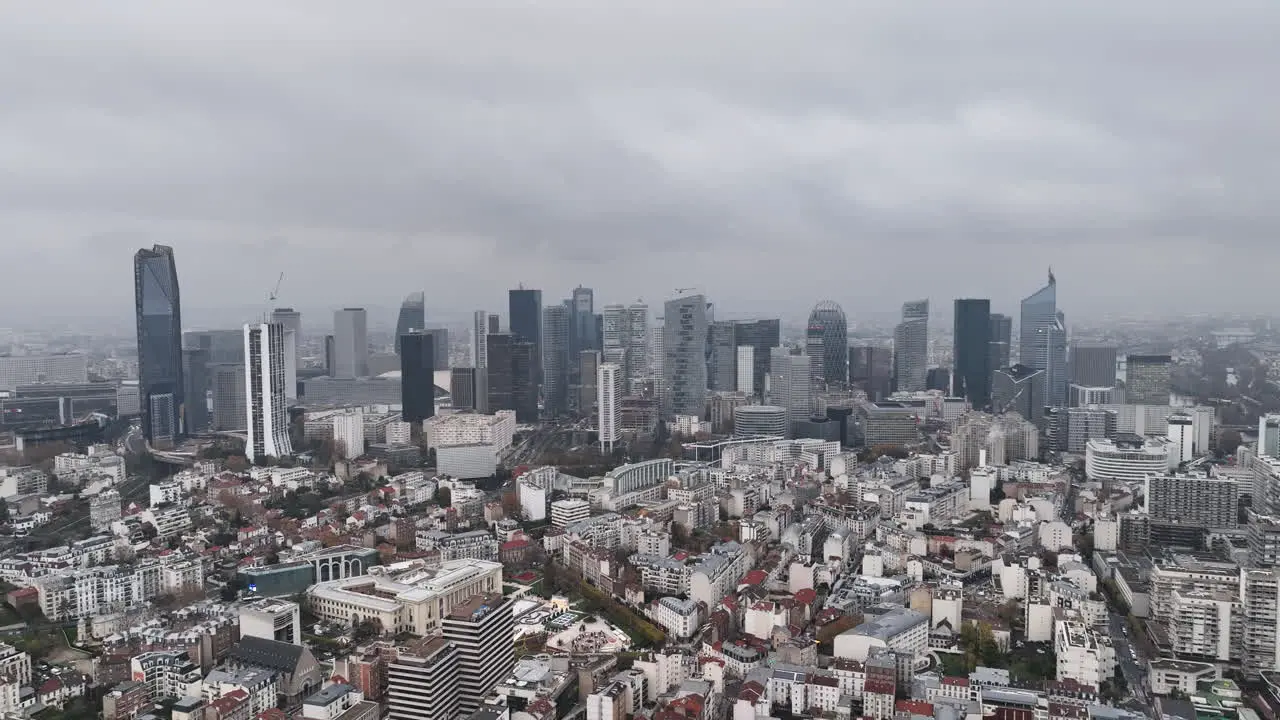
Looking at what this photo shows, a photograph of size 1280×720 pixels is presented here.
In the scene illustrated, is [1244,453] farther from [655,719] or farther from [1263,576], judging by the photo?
[655,719]

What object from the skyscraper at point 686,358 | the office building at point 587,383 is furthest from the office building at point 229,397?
the skyscraper at point 686,358

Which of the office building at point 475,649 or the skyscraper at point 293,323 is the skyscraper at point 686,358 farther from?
the office building at point 475,649

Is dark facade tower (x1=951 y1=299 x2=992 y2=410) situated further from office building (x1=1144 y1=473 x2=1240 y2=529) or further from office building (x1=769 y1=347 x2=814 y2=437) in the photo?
office building (x1=1144 y1=473 x2=1240 y2=529)

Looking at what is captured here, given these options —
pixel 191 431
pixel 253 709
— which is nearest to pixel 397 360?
pixel 191 431

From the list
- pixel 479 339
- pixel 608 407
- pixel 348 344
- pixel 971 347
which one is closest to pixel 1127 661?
pixel 608 407

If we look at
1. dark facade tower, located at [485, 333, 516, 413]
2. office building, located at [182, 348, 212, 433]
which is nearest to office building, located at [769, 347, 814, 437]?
dark facade tower, located at [485, 333, 516, 413]

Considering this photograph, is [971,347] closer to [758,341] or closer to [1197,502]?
[758,341]
